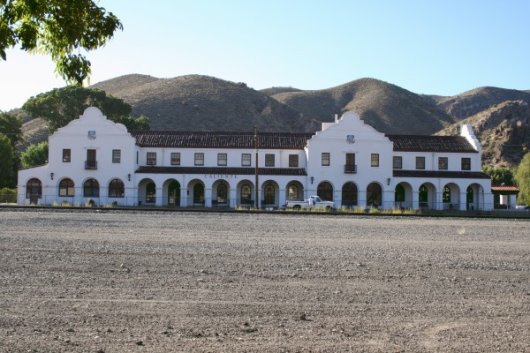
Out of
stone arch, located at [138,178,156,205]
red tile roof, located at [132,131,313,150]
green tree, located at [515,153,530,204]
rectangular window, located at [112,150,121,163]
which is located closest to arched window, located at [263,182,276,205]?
red tile roof, located at [132,131,313,150]

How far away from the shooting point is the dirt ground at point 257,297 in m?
6.72

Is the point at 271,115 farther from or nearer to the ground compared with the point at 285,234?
farther from the ground

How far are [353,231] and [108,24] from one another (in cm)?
1785

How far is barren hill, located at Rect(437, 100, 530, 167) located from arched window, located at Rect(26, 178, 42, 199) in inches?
2332

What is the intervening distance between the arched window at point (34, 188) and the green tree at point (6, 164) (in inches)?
395

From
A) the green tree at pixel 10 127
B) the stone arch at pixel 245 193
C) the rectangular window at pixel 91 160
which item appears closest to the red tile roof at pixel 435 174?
the stone arch at pixel 245 193

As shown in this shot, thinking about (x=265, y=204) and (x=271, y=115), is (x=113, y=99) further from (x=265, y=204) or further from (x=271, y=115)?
(x=271, y=115)

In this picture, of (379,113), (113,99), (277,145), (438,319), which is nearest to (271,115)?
(379,113)

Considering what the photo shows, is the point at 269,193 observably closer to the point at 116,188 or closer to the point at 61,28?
the point at 116,188

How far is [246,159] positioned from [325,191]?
23.4 feet

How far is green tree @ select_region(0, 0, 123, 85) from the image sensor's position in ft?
19.4

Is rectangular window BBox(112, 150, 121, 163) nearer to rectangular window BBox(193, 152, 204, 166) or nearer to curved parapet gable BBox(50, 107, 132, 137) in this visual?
curved parapet gable BBox(50, 107, 132, 137)

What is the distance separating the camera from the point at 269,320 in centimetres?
766

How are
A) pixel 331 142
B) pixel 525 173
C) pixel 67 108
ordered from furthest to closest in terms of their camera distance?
pixel 67 108, pixel 525 173, pixel 331 142
